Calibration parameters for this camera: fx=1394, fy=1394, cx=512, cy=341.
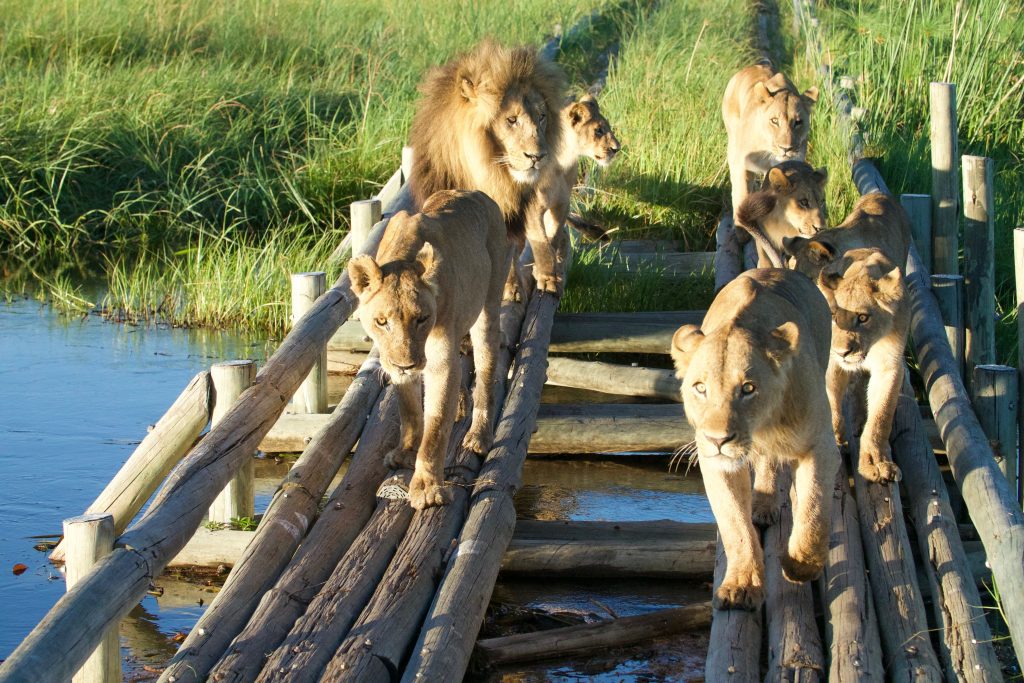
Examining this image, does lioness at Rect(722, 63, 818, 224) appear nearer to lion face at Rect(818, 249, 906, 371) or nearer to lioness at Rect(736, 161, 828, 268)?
lioness at Rect(736, 161, 828, 268)

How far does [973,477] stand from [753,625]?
0.94 meters

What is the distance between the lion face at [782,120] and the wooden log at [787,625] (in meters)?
4.02

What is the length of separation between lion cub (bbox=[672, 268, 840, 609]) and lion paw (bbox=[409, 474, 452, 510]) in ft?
3.52

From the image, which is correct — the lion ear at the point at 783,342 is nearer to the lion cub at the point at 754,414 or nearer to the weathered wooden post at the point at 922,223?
the lion cub at the point at 754,414

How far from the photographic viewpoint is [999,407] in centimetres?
604

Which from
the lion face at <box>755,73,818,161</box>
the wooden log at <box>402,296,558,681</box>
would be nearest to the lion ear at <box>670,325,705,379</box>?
the wooden log at <box>402,296,558,681</box>

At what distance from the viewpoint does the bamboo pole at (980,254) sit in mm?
7047

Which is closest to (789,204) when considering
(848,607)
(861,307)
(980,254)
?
(980,254)

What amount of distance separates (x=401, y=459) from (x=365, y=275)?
92 centimetres

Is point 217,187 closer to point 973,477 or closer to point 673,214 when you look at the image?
point 673,214

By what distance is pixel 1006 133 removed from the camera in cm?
1070

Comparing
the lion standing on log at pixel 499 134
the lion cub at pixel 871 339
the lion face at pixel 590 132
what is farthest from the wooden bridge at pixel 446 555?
the lion face at pixel 590 132

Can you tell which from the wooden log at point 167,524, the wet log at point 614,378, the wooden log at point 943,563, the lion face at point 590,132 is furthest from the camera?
the lion face at point 590,132

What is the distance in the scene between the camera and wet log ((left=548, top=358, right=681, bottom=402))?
291 inches
